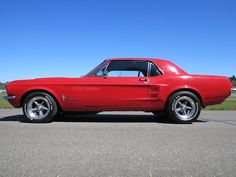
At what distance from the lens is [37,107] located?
299 inches

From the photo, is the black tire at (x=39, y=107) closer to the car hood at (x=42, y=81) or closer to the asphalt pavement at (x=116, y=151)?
the car hood at (x=42, y=81)

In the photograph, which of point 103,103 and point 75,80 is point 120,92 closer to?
point 103,103

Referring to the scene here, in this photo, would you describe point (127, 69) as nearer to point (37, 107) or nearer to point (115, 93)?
point (115, 93)

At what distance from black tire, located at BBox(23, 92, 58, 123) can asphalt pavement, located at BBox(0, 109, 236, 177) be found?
2.67 feet

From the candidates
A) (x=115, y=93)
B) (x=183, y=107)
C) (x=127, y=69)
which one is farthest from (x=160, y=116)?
(x=115, y=93)

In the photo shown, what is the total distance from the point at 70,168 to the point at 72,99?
4003 mm

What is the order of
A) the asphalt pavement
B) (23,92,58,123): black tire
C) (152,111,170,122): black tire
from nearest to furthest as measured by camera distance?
the asphalt pavement < (23,92,58,123): black tire < (152,111,170,122): black tire

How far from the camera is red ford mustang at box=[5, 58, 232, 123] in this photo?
7562 mm

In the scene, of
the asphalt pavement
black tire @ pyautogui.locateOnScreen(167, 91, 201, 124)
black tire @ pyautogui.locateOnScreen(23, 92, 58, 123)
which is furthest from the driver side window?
the asphalt pavement

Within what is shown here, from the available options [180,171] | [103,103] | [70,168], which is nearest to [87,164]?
[70,168]

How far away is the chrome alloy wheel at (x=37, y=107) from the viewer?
7.55 metres

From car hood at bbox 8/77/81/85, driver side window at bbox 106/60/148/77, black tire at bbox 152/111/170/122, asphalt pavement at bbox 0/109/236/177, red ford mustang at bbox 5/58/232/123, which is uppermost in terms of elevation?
driver side window at bbox 106/60/148/77

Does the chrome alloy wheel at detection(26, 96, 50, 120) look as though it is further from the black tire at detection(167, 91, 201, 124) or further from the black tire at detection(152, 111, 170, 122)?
the black tire at detection(167, 91, 201, 124)

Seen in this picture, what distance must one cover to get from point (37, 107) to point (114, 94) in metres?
1.79
